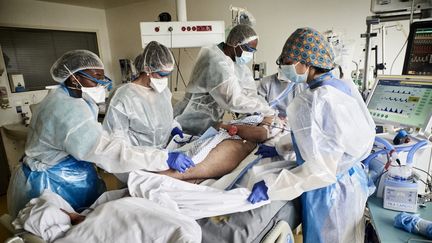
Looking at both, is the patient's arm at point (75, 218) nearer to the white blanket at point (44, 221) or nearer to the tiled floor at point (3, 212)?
the white blanket at point (44, 221)

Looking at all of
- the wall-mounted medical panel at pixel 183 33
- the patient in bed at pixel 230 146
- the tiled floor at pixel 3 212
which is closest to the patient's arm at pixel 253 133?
the patient in bed at pixel 230 146

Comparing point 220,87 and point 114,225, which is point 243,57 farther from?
point 114,225

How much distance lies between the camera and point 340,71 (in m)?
2.17

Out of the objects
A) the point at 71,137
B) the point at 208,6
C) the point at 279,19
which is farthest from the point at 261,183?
the point at 208,6

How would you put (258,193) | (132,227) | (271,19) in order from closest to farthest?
(132,227) < (258,193) < (271,19)

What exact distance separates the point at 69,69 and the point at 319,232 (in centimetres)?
132

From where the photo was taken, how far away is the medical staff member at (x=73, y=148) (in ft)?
3.77

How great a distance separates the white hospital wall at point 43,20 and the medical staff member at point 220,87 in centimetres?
240

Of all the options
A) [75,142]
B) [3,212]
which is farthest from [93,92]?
[3,212]

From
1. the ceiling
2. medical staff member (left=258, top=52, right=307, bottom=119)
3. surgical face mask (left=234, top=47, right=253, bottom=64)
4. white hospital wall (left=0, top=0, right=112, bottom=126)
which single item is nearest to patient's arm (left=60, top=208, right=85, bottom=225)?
surgical face mask (left=234, top=47, right=253, bottom=64)

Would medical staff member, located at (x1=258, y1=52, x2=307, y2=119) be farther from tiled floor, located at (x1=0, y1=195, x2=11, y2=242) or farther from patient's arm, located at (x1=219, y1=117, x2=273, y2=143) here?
tiled floor, located at (x1=0, y1=195, x2=11, y2=242)

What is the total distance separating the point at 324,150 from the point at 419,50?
3.23 ft

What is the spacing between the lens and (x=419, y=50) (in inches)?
60.5

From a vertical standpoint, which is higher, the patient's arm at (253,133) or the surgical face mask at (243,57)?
the surgical face mask at (243,57)
